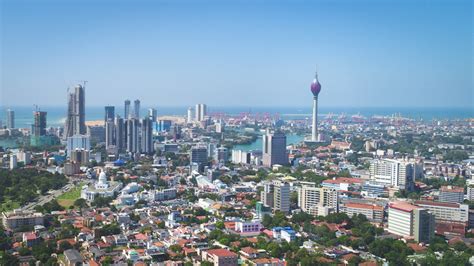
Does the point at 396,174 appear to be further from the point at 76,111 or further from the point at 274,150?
the point at 76,111

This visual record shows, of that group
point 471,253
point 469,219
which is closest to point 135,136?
point 469,219

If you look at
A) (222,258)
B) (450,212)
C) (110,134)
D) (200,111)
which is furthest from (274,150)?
(200,111)

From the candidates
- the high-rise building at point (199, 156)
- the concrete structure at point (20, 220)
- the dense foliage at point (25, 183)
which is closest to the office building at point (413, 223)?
the concrete structure at point (20, 220)

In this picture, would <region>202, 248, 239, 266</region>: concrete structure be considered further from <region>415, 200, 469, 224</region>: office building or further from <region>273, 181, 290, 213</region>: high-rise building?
<region>415, 200, 469, 224</region>: office building

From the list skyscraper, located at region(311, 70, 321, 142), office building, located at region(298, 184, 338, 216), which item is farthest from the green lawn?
skyscraper, located at region(311, 70, 321, 142)

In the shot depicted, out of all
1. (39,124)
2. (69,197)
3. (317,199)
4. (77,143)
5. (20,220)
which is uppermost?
(39,124)

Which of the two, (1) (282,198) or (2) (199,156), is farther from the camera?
(2) (199,156)

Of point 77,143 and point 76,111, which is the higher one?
point 76,111
